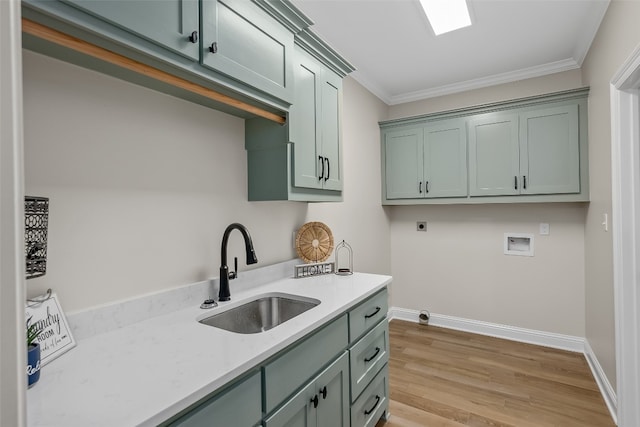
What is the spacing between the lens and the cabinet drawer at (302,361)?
42.9 inches

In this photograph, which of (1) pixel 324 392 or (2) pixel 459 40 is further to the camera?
(2) pixel 459 40

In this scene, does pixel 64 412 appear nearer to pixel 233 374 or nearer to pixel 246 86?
pixel 233 374

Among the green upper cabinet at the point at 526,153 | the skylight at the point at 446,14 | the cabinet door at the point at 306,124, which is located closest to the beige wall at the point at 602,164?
the green upper cabinet at the point at 526,153

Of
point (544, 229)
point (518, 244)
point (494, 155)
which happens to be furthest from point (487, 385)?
point (494, 155)

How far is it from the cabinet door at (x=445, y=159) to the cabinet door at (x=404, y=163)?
0.07 metres

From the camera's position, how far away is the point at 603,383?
89.7 inches

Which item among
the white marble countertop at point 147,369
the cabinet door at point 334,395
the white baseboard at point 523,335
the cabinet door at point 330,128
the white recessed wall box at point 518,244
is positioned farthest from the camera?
the white recessed wall box at point 518,244

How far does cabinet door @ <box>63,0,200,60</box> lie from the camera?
36.7 inches

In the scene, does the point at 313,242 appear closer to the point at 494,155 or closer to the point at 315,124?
the point at 315,124

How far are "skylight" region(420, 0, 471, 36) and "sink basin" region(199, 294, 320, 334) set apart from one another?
2.02 meters

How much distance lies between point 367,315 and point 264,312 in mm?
564

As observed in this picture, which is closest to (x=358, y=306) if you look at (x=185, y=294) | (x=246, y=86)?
(x=185, y=294)

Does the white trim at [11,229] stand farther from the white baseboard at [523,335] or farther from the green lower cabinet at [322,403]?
the white baseboard at [523,335]

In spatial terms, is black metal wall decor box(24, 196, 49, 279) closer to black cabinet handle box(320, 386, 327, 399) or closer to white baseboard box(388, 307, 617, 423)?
black cabinet handle box(320, 386, 327, 399)
